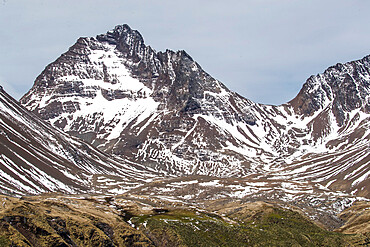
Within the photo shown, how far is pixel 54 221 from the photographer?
249ft

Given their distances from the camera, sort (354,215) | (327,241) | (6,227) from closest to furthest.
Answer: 1. (6,227)
2. (327,241)
3. (354,215)

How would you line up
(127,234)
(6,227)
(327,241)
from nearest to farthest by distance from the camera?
1. (6,227)
2. (127,234)
3. (327,241)

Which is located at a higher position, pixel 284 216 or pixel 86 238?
pixel 284 216

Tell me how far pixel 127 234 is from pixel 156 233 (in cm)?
836

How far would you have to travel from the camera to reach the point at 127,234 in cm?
8388

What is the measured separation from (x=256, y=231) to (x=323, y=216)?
83779mm

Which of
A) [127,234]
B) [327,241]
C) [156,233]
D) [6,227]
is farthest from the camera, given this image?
[327,241]

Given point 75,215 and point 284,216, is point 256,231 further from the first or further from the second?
point 75,215

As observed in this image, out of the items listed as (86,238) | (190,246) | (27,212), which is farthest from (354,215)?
(27,212)

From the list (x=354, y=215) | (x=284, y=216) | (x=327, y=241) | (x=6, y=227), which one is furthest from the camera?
(x=354, y=215)

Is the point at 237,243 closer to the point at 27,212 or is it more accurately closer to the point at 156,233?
the point at 156,233

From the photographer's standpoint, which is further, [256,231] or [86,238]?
[256,231]

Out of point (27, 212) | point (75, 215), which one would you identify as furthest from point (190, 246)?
point (27, 212)

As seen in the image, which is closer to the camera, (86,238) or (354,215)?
(86,238)
